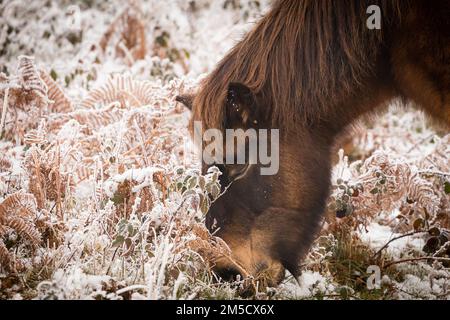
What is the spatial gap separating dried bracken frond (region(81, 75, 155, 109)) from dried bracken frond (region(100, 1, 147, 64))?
288 centimetres

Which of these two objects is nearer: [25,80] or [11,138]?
[25,80]

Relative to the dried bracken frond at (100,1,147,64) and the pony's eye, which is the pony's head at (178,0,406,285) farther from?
the dried bracken frond at (100,1,147,64)

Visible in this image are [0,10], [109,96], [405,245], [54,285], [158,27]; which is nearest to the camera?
[54,285]

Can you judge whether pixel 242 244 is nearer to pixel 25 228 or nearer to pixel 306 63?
pixel 306 63

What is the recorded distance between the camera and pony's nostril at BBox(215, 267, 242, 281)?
9.29 feet

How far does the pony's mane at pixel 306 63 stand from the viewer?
2822 millimetres

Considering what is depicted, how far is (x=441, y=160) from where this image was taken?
4277 millimetres

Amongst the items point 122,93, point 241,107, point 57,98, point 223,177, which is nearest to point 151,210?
point 223,177

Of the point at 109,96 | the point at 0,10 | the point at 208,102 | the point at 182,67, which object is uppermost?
the point at 0,10

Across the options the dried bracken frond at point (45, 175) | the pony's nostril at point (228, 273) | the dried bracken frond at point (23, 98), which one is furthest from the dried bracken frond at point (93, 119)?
the pony's nostril at point (228, 273)

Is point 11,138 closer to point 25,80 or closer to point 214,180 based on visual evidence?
point 25,80

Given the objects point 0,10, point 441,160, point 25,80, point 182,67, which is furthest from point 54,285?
point 0,10

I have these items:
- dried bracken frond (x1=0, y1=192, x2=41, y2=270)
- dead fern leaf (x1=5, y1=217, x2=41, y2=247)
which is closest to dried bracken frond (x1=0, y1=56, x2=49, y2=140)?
dried bracken frond (x1=0, y1=192, x2=41, y2=270)
